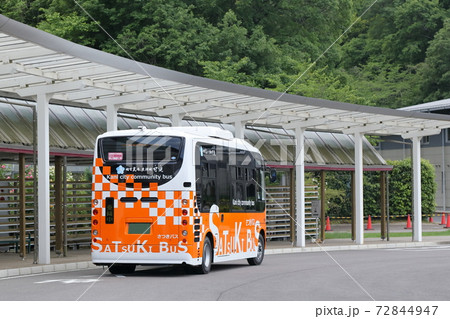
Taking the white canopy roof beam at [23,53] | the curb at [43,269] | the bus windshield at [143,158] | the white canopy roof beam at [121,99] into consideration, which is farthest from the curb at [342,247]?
the white canopy roof beam at [23,53]

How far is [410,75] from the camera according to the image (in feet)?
249

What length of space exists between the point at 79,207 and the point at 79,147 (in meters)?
2.57

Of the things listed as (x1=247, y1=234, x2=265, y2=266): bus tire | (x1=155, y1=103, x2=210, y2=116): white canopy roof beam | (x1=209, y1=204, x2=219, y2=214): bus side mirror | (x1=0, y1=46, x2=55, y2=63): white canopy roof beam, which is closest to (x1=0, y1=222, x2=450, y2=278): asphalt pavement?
(x1=209, y1=204, x2=219, y2=214): bus side mirror

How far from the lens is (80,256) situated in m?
24.4

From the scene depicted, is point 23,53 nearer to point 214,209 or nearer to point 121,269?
point 121,269

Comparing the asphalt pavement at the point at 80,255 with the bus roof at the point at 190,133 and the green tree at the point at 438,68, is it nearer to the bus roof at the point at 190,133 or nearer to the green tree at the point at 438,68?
the bus roof at the point at 190,133

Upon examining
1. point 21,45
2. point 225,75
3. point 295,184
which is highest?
point 225,75

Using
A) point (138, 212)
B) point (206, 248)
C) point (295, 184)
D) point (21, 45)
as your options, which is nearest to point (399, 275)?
point (206, 248)

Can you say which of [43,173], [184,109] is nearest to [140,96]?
[184,109]

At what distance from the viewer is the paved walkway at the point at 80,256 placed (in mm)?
19766

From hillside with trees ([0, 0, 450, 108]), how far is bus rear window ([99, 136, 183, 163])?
2494 centimetres

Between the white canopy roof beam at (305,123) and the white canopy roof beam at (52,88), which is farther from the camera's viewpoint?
the white canopy roof beam at (305,123)

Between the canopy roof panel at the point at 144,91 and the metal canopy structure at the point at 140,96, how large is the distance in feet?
0.06

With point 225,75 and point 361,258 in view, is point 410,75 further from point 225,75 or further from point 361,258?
point 361,258
